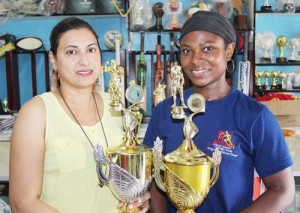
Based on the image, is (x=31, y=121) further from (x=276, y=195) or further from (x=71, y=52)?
(x=276, y=195)

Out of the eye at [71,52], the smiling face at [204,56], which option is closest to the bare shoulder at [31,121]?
the eye at [71,52]

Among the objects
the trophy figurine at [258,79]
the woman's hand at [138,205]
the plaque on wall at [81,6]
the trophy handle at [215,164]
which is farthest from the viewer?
the trophy figurine at [258,79]

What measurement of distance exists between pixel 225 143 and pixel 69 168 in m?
0.40

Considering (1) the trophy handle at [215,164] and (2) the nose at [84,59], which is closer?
Result: (1) the trophy handle at [215,164]

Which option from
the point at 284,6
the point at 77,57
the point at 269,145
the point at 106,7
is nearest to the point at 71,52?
the point at 77,57

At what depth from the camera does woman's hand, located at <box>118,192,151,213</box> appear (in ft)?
3.17

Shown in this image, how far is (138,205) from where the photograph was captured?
967 mm

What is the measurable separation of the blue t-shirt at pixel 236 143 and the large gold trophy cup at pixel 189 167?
50mm

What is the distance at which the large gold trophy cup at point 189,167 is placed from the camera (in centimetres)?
86

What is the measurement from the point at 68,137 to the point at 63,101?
0.37 ft

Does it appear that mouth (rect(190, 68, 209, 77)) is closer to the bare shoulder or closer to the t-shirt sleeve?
the t-shirt sleeve

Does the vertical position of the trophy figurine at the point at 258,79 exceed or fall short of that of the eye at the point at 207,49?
it falls short

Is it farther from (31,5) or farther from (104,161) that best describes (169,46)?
(104,161)

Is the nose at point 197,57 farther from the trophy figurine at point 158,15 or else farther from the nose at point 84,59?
the trophy figurine at point 158,15
